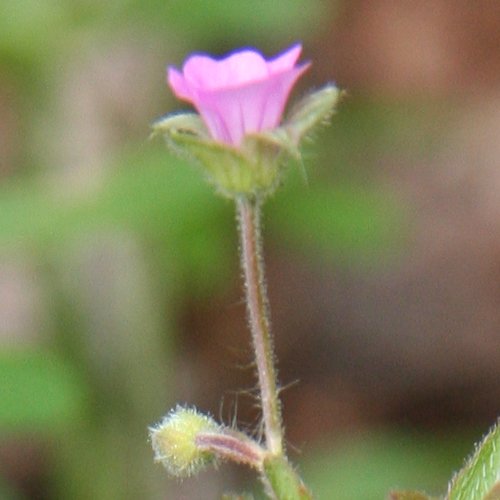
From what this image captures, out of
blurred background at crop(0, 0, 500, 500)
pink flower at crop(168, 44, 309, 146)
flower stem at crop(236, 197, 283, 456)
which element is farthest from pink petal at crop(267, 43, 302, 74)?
blurred background at crop(0, 0, 500, 500)

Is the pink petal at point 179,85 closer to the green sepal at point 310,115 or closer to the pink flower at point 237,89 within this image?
the pink flower at point 237,89

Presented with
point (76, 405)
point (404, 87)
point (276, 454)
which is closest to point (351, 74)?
point (404, 87)

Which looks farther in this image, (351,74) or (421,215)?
(351,74)

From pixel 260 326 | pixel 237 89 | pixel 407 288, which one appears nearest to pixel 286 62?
pixel 237 89

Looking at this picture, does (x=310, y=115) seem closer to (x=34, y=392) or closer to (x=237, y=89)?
(x=237, y=89)

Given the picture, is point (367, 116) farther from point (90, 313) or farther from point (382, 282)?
point (90, 313)

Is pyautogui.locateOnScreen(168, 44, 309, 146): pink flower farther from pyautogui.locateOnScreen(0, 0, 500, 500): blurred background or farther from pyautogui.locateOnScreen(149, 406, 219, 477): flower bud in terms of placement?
pyautogui.locateOnScreen(0, 0, 500, 500): blurred background
